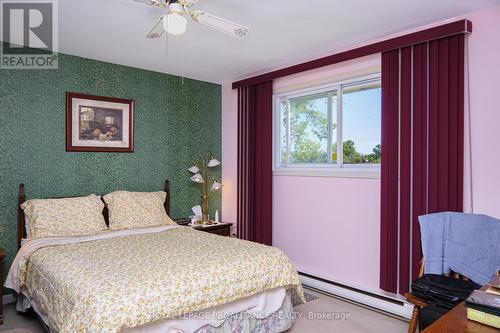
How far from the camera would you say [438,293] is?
225 centimetres

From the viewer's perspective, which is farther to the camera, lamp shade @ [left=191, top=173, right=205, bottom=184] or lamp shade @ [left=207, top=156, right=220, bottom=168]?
lamp shade @ [left=207, top=156, right=220, bottom=168]

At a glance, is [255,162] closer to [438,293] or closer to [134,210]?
[134,210]

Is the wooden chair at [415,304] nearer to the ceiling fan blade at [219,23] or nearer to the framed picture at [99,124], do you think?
the ceiling fan blade at [219,23]

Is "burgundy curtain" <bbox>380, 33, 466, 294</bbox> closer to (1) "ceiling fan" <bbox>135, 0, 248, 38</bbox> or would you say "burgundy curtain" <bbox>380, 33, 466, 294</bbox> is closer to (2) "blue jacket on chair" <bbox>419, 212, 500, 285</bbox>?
(2) "blue jacket on chair" <bbox>419, 212, 500, 285</bbox>

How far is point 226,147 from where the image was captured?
4.91m

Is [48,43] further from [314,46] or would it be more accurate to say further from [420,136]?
[420,136]

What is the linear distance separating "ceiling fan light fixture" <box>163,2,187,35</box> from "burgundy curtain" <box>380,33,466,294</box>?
1943 mm

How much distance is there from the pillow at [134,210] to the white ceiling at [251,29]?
1488 millimetres

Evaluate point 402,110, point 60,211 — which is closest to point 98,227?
point 60,211

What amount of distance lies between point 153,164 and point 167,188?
13.3 inches

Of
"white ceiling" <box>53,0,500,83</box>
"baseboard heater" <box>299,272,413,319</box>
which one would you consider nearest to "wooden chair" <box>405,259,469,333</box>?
"baseboard heater" <box>299,272,413,319</box>

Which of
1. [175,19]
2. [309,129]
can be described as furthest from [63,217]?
[309,129]

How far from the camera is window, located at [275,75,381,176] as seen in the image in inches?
135

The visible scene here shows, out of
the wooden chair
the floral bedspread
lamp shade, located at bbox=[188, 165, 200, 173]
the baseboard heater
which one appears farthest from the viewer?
lamp shade, located at bbox=[188, 165, 200, 173]
